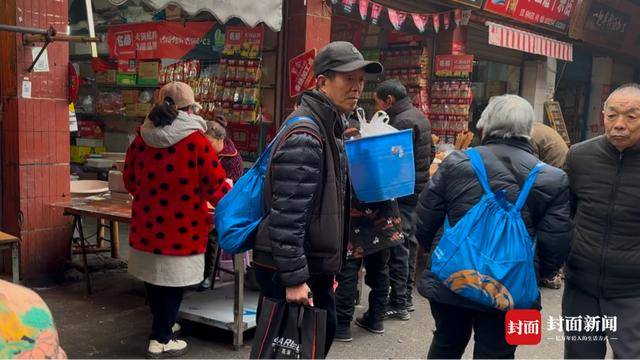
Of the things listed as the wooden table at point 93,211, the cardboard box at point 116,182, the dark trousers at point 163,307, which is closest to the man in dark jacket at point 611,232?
the dark trousers at point 163,307

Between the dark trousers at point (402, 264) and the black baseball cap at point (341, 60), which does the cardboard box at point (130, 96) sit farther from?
the black baseball cap at point (341, 60)

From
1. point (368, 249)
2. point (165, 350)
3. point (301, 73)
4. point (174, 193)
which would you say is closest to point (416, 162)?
point (368, 249)

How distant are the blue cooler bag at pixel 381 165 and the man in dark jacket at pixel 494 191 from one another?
2.92 feet

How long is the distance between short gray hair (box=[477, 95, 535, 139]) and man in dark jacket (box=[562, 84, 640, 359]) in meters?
0.46

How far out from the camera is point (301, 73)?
6.59m

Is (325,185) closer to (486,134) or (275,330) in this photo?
(275,330)

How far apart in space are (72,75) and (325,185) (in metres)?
3.78

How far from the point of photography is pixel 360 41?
348 inches

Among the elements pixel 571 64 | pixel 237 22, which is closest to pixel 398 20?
pixel 237 22

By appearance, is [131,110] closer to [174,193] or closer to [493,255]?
[174,193]

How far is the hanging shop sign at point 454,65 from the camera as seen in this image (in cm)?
895

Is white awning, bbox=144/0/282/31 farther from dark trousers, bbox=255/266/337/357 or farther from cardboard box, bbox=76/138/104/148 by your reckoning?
cardboard box, bbox=76/138/104/148

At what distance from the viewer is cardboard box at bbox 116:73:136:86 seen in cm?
Answer: 896

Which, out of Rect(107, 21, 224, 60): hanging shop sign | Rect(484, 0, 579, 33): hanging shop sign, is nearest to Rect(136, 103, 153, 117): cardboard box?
Rect(107, 21, 224, 60): hanging shop sign
